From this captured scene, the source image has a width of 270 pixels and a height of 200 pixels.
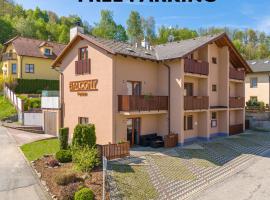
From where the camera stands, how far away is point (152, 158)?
19078mm

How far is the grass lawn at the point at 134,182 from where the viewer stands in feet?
45.2

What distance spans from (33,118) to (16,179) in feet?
50.8

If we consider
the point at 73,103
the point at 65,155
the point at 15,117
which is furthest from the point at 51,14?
the point at 65,155

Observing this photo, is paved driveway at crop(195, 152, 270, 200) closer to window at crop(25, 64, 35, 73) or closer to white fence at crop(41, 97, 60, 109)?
white fence at crop(41, 97, 60, 109)

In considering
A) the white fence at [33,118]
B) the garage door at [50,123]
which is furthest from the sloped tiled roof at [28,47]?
the garage door at [50,123]

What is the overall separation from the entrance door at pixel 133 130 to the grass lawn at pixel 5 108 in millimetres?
18934

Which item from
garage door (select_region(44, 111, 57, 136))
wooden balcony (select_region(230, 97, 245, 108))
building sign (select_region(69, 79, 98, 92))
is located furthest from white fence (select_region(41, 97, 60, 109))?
wooden balcony (select_region(230, 97, 245, 108))

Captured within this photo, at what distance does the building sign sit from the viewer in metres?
23.2

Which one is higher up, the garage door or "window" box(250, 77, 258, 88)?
"window" box(250, 77, 258, 88)

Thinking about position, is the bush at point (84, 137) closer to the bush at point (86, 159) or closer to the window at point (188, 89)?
the bush at point (86, 159)

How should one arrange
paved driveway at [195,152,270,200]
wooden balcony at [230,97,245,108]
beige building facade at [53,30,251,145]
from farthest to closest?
wooden balcony at [230,97,245,108] → beige building facade at [53,30,251,145] → paved driveway at [195,152,270,200]

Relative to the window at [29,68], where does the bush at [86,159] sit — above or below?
below

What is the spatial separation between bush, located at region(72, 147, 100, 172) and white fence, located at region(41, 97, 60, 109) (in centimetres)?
1126

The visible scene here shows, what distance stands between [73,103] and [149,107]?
7341mm
